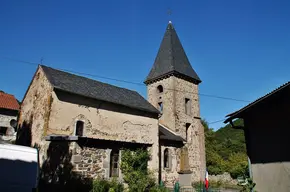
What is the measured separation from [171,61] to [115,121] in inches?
429

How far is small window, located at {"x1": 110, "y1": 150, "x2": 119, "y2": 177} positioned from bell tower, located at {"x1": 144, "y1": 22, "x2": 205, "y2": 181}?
8089 millimetres

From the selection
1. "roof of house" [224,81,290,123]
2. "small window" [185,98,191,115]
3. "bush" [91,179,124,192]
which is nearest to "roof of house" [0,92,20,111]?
"small window" [185,98,191,115]

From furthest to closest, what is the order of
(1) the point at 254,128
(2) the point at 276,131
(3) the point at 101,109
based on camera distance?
(3) the point at 101,109
(1) the point at 254,128
(2) the point at 276,131

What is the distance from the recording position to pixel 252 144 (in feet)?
28.9

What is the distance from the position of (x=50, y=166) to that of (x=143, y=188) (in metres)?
5.00

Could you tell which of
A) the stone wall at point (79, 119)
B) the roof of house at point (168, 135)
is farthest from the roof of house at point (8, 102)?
the roof of house at point (168, 135)

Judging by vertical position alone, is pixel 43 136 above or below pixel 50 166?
above

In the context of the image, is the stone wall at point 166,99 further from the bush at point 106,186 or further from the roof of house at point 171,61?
the bush at point 106,186

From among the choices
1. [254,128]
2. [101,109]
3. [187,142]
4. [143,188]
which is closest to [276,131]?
[254,128]

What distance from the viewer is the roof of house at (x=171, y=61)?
2396 centimetres

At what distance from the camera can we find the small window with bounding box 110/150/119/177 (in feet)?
42.4

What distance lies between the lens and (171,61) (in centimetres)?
2425

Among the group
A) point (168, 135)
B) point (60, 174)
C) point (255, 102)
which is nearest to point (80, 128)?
point (60, 174)

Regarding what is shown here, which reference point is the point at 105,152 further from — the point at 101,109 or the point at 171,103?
the point at 171,103
